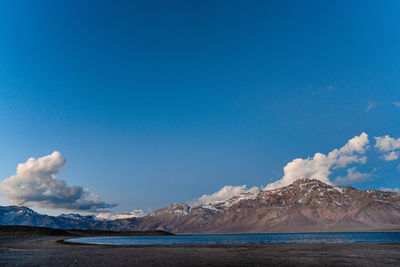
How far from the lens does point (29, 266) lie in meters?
33.8

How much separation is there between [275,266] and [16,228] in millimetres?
213670

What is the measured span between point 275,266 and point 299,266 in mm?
2849

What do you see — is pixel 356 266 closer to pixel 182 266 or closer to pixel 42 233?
pixel 182 266

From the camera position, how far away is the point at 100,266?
34.4 meters

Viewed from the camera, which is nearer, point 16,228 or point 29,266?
point 29,266

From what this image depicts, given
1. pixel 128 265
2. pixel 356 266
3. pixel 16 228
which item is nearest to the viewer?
pixel 356 266

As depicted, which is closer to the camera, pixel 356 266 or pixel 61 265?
pixel 356 266

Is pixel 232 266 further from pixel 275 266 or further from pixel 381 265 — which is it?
pixel 381 265

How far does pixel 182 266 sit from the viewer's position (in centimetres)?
3384

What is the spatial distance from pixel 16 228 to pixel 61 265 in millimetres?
197863

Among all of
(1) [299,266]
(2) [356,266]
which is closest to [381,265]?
(2) [356,266]

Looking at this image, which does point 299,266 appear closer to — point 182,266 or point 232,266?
point 232,266

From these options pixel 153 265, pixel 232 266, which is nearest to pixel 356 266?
pixel 232 266

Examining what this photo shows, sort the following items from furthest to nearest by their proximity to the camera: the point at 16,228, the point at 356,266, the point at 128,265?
the point at 16,228, the point at 128,265, the point at 356,266
